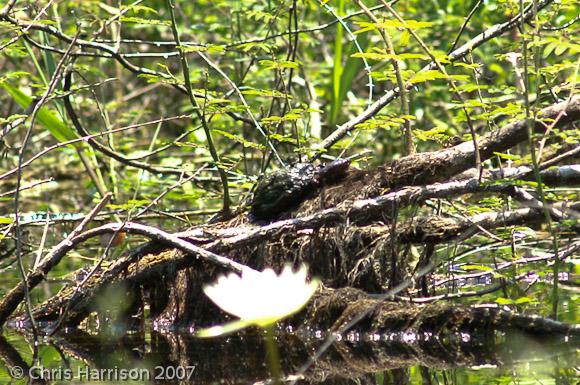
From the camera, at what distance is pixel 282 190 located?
4555 mm

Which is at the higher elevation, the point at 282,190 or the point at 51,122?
the point at 51,122

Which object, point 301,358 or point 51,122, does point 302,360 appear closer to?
point 301,358

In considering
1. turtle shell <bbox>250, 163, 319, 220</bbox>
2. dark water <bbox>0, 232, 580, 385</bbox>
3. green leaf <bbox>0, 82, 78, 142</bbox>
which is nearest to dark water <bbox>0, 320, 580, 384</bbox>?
dark water <bbox>0, 232, 580, 385</bbox>

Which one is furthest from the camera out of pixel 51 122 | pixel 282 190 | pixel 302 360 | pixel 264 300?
pixel 51 122

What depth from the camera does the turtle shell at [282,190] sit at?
14.9ft

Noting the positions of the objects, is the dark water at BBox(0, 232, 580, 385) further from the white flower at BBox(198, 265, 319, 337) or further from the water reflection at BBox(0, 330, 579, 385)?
the white flower at BBox(198, 265, 319, 337)

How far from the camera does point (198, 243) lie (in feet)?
14.8

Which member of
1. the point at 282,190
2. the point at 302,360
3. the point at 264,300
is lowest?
the point at 302,360

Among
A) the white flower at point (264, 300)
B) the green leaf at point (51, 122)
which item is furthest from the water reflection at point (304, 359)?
the green leaf at point (51, 122)

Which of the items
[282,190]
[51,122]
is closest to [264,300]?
[282,190]

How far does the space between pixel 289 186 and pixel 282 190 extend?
0.04 m

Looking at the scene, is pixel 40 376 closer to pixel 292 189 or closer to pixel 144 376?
pixel 144 376

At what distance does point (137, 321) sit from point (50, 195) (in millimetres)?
4616

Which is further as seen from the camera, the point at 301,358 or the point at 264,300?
the point at 301,358
